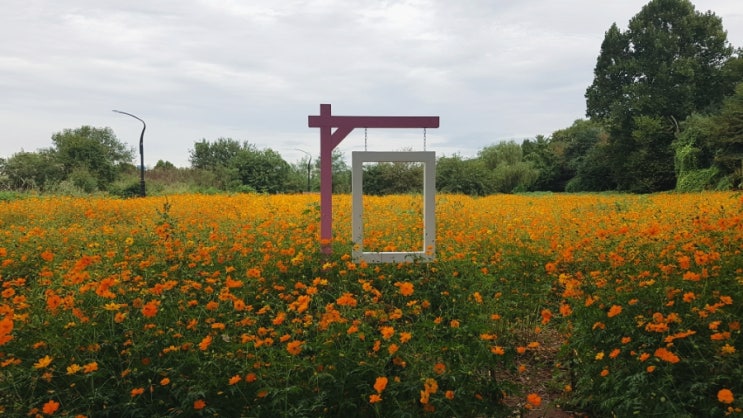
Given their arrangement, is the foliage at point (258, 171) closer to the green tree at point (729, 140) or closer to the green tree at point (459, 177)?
the green tree at point (459, 177)

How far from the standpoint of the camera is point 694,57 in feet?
87.9

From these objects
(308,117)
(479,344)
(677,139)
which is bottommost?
(479,344)

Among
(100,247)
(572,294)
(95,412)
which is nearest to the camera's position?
(95,412)

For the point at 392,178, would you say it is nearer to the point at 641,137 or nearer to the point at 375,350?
the point at 375,350

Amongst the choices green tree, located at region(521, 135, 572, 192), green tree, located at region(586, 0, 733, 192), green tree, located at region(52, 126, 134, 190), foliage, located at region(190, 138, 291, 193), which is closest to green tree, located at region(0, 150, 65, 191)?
green tree, located at region(52, 126, 134, 190)

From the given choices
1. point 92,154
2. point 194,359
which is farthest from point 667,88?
point 92,154

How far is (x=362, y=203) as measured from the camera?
542cm

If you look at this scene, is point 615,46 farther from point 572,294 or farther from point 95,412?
point 95,412

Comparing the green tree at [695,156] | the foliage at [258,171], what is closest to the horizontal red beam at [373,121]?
the green tree at [695,156]

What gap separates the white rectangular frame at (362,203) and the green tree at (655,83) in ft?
76.4

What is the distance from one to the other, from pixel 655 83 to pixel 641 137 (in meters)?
4.25

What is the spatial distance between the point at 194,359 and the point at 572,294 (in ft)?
7.62

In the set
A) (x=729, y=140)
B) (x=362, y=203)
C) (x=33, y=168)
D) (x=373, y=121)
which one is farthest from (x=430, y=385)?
(x=33, y=168)

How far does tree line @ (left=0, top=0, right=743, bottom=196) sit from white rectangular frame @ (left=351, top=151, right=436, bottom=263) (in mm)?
10111
